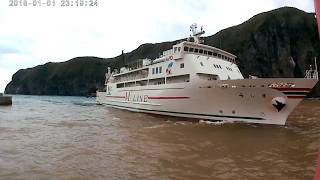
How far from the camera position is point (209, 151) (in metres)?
13.5

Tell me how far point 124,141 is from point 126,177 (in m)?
6.68

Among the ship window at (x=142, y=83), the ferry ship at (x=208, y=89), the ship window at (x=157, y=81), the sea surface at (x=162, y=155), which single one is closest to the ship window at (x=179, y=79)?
the ferry ship at (x=208, y=89)

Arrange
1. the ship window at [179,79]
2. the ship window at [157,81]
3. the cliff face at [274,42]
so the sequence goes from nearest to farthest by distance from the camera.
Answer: the ship window at [179,79] < the ship window at [157,81] < the cliff face at [274,42]

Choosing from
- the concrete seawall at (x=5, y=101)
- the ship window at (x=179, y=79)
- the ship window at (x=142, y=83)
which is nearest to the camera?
the ship window at (x=179, y=79)

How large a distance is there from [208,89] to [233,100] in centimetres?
211

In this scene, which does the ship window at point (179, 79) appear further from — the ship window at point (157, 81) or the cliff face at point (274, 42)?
the cliff face at point (274, 42)

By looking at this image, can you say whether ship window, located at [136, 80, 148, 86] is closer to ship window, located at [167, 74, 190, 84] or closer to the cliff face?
ship window, located at [167, 74, 190, 84]

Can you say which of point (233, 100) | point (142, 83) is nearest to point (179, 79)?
point (233, 100)

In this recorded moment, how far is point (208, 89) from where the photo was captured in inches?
927

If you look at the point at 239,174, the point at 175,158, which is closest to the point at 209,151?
the point at 175,158

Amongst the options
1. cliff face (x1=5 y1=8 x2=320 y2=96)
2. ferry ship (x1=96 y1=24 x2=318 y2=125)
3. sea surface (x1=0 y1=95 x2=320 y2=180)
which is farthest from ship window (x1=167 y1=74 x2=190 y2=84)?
cliff face (x1=5 y1=8 x2=320 y2=96)

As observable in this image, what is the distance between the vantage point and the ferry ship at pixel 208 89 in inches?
830

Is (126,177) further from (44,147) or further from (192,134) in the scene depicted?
(192,134)

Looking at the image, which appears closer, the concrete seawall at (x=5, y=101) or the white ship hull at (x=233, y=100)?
the white ship hull at (x=233, y=100)
